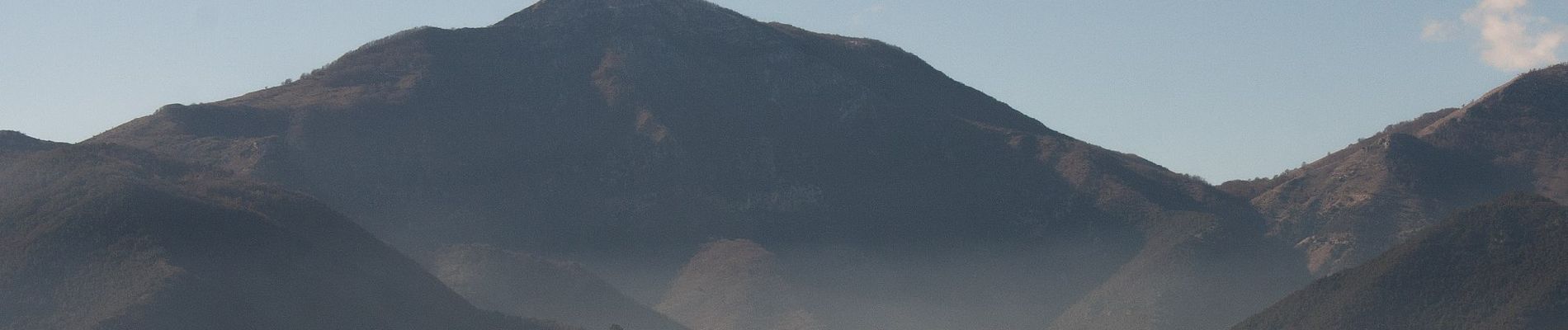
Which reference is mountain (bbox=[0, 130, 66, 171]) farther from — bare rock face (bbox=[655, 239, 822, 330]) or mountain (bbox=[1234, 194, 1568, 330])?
mountain (bbox=[1234, 194, 1568, 330])

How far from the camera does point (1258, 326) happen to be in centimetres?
12469

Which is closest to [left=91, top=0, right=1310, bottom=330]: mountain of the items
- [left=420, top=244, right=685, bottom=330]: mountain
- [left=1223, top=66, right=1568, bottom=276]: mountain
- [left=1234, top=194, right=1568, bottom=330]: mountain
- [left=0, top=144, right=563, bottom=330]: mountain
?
[left=1223, top=66, right=1568, bottom=276]: mountain

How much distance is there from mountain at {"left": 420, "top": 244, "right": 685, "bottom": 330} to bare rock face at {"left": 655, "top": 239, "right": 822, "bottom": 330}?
4334 millimetres

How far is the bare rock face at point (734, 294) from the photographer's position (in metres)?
158

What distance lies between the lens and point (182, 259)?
118m

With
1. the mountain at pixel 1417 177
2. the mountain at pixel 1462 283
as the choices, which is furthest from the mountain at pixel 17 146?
the mountain at pixel 1417 177

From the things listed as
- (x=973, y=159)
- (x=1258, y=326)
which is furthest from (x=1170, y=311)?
(x=973, y=159)

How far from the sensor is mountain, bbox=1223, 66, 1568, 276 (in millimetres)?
172500

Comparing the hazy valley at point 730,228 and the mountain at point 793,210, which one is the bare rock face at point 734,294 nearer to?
the hazy valley at point 730,228

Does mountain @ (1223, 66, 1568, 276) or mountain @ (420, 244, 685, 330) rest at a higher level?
mountain @ (1223, 66, 1568, 276)

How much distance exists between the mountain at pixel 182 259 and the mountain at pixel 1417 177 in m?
80.8

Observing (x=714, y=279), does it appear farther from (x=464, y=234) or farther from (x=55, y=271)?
(x=55, y=271)

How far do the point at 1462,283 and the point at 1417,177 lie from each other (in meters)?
65.6

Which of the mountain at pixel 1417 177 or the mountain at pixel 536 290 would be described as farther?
the mountain at pixel 1417 177
